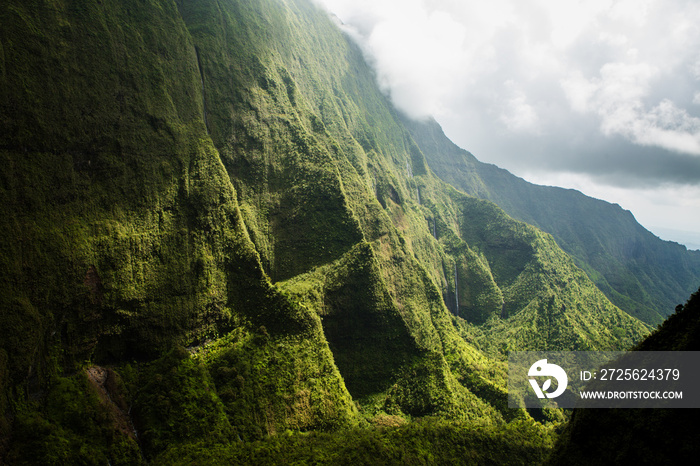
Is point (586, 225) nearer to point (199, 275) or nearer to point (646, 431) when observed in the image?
point (646, 431)

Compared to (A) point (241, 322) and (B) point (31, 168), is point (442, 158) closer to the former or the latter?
(A) point (241, 322)

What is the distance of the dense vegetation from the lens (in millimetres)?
25125

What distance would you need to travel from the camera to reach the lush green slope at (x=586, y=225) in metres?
134

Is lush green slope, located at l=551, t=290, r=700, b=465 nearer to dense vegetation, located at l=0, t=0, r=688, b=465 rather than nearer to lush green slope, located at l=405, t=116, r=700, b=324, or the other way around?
dense vegetation, located at l=0, t=0, r=688, b=465

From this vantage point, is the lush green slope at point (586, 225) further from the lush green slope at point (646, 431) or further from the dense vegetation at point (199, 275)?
the lush green slope at point (646, 431)

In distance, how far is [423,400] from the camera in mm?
43406

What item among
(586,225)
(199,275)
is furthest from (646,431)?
(586,225)

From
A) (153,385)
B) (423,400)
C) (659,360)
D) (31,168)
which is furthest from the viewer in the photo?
(423,400)

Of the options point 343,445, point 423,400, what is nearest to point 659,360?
point 343,445

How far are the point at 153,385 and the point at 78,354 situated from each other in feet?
18.7

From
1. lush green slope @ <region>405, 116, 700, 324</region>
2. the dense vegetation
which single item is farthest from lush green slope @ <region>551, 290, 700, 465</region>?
lush green slope @ <region>405, 116, 700, 324</region>

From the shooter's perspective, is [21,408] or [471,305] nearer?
[21,408]

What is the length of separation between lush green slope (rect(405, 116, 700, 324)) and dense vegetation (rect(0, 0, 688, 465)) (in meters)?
81.5

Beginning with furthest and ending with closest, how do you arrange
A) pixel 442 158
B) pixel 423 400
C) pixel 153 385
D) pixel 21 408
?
pixel 442 158, pixel 423 400, pixel 153 385, pixel 21 408
